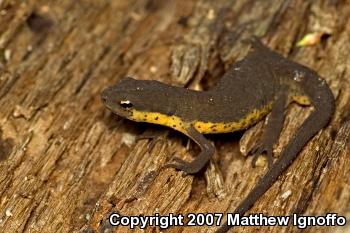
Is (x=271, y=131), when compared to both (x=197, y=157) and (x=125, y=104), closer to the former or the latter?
(x=197, y=157)

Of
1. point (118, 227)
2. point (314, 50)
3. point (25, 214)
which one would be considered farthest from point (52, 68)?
point (314, 50)

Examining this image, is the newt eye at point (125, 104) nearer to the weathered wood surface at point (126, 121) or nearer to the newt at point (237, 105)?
the newt at point (237, 105)

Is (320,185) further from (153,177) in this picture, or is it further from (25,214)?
(25,214)

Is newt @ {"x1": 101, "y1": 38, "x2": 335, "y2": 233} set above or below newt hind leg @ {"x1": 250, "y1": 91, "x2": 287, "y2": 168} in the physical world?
above

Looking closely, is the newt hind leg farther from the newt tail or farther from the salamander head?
the salamander head

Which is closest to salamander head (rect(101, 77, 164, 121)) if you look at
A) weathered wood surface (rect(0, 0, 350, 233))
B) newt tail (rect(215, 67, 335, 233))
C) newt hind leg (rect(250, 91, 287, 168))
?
weathered wood surface (rect(0, 0, 350, 233))

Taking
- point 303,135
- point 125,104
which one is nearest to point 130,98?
point 125,104

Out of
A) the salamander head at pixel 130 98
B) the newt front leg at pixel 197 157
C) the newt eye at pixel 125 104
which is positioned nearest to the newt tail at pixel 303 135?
the newt front leg at pixel 197 157

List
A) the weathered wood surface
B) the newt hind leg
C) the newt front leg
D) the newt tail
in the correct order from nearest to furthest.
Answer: the newt tail → the weathered wood surface → the newt front leg → the newt hind leg
